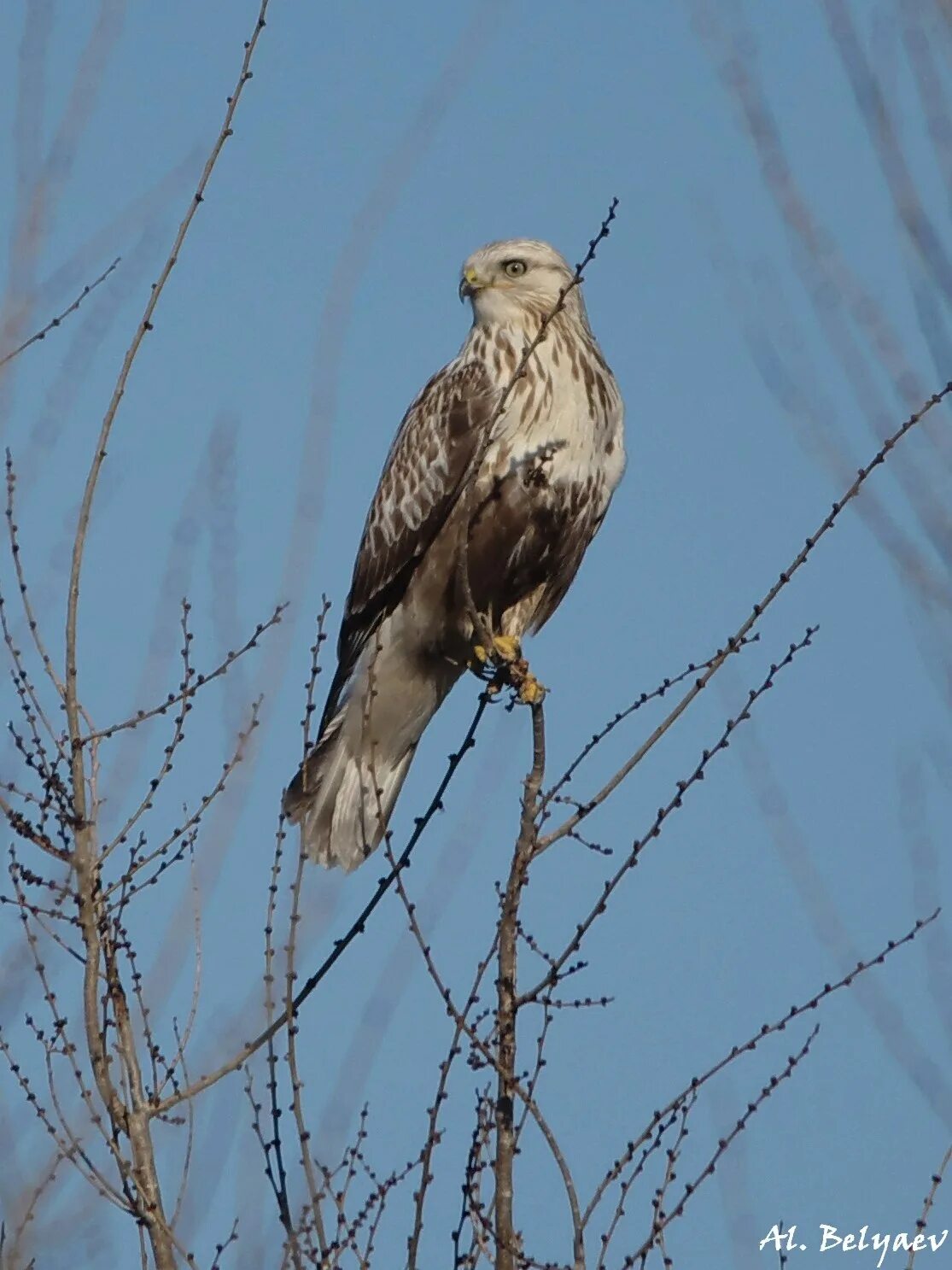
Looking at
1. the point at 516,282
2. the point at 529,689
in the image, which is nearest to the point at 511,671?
the point at 529,689

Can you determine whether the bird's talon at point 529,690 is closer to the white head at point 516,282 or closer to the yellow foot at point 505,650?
the yellow foot at point 505,650

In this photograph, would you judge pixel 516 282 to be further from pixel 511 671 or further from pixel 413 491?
pixel 511 671

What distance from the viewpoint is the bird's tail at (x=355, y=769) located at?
6426 millimetres

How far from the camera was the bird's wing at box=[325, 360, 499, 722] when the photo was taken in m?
6.51

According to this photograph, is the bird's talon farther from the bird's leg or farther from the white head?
the white head

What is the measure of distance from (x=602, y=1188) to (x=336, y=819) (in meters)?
2.85

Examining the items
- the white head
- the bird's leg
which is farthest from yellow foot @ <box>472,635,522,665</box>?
the white head

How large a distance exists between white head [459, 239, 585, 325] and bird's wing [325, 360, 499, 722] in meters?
0.25

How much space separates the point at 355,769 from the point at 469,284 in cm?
190

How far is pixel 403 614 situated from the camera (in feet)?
21.9

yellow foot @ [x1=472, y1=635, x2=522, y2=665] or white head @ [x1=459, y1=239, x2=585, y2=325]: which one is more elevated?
white head @ [x1=459, y1=239, x2=585, y2=325]

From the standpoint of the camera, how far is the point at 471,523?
6.12 meters

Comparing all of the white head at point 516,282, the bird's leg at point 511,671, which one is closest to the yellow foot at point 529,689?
the bird's leg at point 511,671

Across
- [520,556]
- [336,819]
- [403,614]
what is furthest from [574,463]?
[336,819]
